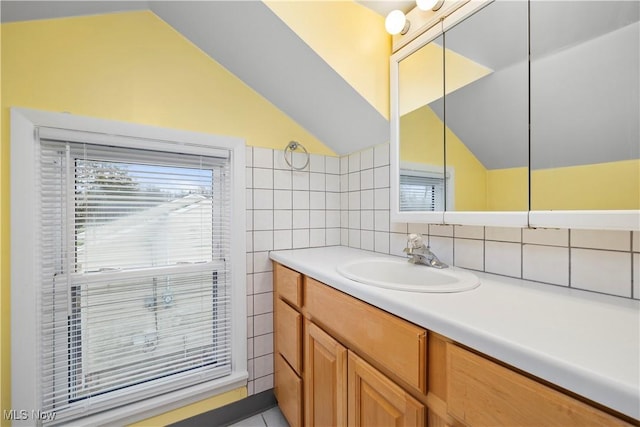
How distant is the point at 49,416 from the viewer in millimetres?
1045

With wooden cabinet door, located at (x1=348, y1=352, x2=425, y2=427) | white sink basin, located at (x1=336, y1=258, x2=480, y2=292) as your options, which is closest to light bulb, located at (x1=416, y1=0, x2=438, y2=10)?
white sink basin, located at (x1=336, y1=258, x2=480, y2=292)

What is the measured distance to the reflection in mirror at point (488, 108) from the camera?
85cm

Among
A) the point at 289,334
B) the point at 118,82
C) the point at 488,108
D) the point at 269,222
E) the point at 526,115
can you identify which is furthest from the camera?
the point at 269,222

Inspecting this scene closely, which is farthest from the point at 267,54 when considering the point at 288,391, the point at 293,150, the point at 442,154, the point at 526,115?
the point at 288,391

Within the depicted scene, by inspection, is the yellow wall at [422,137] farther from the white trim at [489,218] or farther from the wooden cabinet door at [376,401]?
the wooden cabinet door at [376,401]

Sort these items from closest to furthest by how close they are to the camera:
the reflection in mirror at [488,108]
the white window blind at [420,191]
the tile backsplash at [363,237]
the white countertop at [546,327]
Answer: the white countertop at [546,327]
the tile backsplash at [363,237]
the reflection in mirror at [488,108]
the white window blind at [420,191]

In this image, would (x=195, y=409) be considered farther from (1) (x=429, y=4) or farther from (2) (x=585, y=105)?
(1) (x=429, y=4)

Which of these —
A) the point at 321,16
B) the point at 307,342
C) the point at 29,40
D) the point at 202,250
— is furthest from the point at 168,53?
the point at 307,342

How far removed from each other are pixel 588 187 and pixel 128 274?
→ 68.5 inches

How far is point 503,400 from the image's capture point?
1.54ft

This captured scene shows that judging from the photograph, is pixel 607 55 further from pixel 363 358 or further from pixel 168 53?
pixel 168 53

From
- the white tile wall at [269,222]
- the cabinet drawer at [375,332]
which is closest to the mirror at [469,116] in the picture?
the white tile wall at [269,222]

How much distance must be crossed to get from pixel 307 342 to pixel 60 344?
1037mm

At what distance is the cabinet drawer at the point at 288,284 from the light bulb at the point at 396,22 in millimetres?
1209
